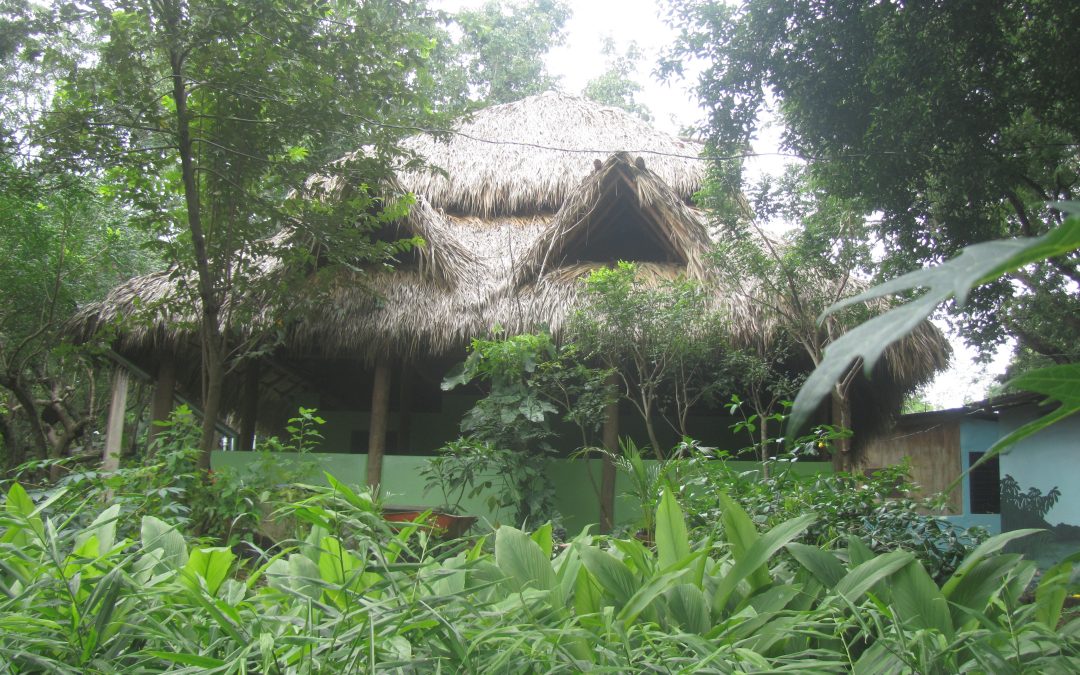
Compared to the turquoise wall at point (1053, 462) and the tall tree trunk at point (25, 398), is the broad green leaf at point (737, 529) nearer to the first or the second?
the turquoise wall at point (1053, 462)

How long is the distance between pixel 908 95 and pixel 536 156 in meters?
5.47

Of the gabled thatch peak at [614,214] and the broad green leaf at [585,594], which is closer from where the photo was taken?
the broad green leaf at [585,594]

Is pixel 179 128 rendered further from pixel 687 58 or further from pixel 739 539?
pixel 739 539

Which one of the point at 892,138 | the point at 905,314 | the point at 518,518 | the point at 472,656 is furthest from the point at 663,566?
the point at 518,518

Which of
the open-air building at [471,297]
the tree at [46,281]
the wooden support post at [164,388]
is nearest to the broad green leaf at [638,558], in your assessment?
the open-air building at [471,297]

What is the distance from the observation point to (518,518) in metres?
5.66

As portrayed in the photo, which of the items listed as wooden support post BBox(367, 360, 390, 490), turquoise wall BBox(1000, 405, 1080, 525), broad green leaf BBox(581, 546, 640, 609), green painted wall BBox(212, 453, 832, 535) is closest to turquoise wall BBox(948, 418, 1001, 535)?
turquoise wall BBox(1000, 405, 1080, 525)

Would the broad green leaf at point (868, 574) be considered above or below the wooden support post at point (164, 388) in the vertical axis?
below

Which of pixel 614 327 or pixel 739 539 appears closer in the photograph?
pixel 739 539

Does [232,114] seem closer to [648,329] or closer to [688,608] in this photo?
[648,329]

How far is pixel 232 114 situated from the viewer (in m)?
4.45

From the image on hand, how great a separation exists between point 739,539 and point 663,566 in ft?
0.54

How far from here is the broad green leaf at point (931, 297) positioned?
457 mm

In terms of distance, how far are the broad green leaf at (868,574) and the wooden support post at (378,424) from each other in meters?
5.21
